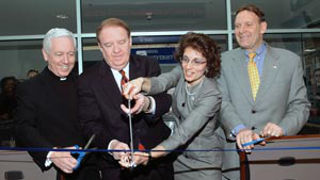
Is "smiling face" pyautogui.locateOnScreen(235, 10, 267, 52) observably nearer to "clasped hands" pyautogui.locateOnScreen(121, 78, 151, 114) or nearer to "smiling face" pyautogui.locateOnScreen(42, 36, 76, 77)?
"clasped hands" pyautogui.locateOnScreen(121, 78, 151, 114)

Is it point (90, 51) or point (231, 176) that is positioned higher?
point (90, 51)

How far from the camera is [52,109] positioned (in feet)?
8.46

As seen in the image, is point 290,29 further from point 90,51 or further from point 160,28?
point 90,51

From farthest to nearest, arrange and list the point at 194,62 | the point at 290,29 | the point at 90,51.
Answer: the point at 290,29
the point at 90,51
the point at 194,62

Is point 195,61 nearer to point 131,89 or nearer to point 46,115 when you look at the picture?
point 131,89

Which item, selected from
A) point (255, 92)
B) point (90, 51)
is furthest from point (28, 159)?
point (90, 51)

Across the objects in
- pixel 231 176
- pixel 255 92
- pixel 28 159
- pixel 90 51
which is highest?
pixel 90 51

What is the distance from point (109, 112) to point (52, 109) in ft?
1.33

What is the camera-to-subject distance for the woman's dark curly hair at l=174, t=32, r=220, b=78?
2412 millimetres

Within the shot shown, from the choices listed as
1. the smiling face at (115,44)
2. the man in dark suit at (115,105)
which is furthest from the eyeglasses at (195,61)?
the smiling face at (115,44)

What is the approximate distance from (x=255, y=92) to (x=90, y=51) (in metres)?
4.21

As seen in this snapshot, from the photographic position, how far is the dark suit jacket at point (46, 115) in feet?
8.18

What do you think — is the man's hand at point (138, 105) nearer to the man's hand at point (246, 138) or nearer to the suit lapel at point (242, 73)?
the man's hand at point (246, 138)

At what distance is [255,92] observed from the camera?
2645 mm
